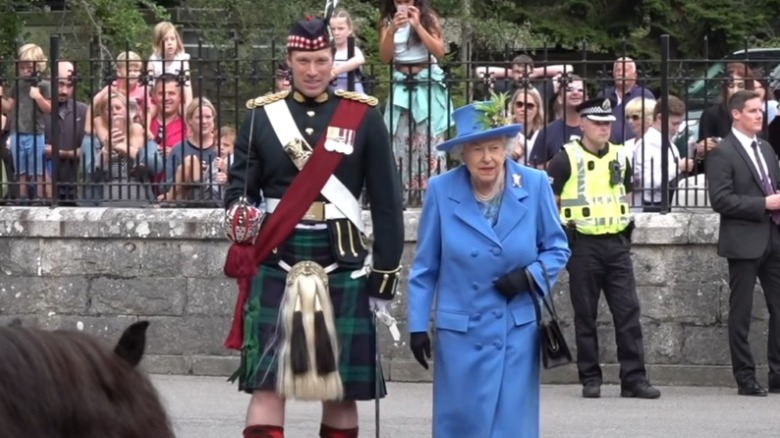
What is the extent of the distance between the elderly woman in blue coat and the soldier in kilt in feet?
0.78

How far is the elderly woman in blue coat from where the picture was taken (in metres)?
6.65

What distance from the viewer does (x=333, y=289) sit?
6859mm

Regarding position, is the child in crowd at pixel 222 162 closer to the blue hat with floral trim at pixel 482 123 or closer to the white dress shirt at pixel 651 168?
the white dress shirt at pixel 651 168

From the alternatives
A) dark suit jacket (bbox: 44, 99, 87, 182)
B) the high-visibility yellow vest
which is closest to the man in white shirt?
the high-visibility yellow vest

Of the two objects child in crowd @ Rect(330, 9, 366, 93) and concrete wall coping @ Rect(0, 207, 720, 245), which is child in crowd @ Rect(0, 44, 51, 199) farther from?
child in crowd @ Rect(330, 9, 366, 93)

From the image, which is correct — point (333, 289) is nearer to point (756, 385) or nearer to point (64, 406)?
point (64, 406)

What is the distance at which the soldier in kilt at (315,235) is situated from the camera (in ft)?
22.3

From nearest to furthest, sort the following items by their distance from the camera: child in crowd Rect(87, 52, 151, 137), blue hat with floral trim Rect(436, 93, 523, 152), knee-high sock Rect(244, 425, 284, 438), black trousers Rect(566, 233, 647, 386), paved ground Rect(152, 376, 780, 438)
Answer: blue hat with floral trim Rect(436, 93, 523, 152), knee-high sock Rect(244, 425, 284, 438), paved ground Rect(152, 376, 780, 438), black trousers Rect(566, 233, 647, 386), child in crowd Rect(87, 52, 151, 137)

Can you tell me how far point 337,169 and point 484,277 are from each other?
73 cm

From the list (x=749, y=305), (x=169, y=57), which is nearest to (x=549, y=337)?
(x=749, y=305)

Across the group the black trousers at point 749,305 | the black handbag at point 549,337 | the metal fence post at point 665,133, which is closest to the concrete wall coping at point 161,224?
the metal fence post at point 665,133

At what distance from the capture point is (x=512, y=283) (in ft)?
21.7

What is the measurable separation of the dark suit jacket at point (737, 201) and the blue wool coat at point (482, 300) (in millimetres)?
4159

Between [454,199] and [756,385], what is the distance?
4703mm
